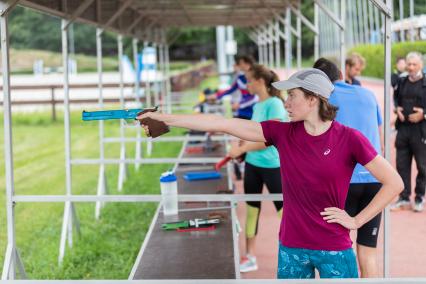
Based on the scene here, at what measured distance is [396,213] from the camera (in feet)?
24.1

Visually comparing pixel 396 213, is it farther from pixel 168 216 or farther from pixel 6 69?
pixel 6 69

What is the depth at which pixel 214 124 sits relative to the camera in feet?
9.24

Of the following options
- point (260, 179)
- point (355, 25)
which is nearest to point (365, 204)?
Result: point (260, 179)

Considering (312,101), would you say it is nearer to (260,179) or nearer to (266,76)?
(266,76)

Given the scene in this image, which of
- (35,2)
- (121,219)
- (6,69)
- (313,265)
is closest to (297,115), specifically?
(313,265)

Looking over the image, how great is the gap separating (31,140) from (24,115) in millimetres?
5117

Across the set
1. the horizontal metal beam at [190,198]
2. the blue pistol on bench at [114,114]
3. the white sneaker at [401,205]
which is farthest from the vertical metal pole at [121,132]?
the blue pistol on bench at [114,114]

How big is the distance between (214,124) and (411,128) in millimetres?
4997

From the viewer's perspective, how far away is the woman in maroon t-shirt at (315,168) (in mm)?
2689

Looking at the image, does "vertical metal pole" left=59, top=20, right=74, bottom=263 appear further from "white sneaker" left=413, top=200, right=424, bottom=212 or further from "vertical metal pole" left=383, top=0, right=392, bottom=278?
"white sneaker" left=413, top=200, right=424, bottom=212

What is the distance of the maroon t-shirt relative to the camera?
2.69 meters

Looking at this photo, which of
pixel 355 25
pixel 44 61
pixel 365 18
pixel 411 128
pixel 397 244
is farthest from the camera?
pixel 44 61

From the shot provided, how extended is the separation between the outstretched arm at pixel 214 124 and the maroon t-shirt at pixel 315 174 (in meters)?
0.05

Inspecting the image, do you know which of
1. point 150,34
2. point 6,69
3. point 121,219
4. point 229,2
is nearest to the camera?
point 6,69
